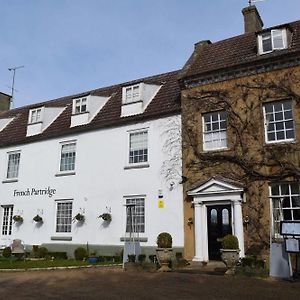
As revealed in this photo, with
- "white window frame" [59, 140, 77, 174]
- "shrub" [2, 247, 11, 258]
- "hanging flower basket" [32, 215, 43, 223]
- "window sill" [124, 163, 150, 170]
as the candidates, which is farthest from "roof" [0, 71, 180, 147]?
"shrub" [2, 247, 11, 258]

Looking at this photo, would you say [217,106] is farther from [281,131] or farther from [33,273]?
[33,273]

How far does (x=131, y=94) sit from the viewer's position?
73.3 feet

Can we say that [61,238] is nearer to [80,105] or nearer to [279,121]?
[80,105]

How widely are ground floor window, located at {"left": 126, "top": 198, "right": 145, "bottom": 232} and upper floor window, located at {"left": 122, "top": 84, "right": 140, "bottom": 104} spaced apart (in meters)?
5.70

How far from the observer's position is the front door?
17.5m

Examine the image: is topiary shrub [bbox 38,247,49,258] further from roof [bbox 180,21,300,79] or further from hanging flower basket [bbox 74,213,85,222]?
roof [bbox 180,21,300,79]

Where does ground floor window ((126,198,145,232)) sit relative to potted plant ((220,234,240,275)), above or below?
above

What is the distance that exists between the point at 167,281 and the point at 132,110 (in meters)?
11.4

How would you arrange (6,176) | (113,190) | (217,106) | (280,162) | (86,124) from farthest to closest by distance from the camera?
1. (6,176)
2. (86,124)
3. (113,190)
4. (217,106)
5. (280,162)

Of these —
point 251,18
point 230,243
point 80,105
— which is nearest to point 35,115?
point 80,105

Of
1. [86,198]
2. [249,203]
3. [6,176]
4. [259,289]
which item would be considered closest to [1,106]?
[6,176]

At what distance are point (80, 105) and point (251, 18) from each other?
1134cm

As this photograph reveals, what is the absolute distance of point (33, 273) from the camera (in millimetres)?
15211

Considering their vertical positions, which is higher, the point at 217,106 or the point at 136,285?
the point at 217,106
